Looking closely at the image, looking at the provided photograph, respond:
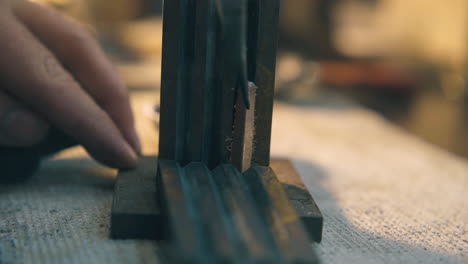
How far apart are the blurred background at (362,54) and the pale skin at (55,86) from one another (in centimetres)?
56

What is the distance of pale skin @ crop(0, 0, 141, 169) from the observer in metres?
0.61

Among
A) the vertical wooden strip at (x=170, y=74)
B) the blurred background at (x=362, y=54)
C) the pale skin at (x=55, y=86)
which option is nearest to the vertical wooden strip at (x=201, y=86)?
the vertical wooden strip at (x=170, y=74)

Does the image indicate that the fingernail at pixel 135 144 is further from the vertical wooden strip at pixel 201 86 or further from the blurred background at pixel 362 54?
the blurred background at pixel 362 54

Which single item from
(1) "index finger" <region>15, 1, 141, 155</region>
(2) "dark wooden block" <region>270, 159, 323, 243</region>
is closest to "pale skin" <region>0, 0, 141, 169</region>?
(1) "index finger" <region>15, 1, 141, 155</region>

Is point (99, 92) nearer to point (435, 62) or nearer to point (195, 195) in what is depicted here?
point (195, 195)

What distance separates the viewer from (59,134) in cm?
70

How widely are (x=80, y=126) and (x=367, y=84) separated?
1803 millimetres

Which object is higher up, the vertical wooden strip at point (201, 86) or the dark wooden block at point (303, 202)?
the vertical wooden strip at point (201, 86)

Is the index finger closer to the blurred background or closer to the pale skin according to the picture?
the pale skin

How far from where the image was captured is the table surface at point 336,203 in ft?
1.72

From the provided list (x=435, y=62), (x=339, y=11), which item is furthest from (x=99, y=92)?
(x=339, y=11)

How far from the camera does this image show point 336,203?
718mm

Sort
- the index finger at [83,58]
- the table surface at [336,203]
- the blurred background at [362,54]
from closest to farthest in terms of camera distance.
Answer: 1. the table surface at [336,203]
2. the index finger at [83,58]
3. the blurred background at [362,54]

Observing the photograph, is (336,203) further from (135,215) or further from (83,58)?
(83,58)
